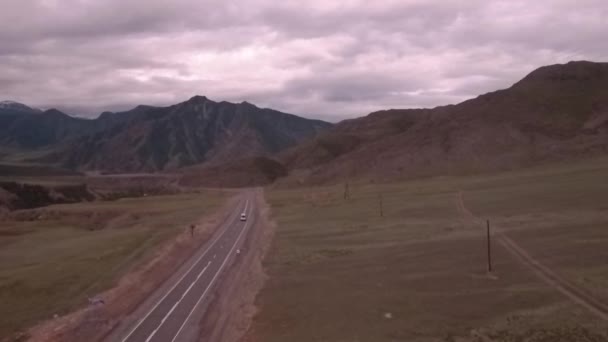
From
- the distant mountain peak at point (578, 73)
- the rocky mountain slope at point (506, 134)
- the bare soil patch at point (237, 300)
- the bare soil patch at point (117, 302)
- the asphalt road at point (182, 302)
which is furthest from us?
the distant mountain peak at point (578, 73)

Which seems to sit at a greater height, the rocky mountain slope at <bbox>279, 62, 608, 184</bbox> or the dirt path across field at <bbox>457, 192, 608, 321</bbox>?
the rocky mountain slope at <bbox>279, 62, 608, 184</bbox>

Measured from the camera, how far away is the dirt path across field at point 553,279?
1185 inches

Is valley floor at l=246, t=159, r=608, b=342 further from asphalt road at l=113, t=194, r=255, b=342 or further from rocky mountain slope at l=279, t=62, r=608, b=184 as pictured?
rocky mountain slope at l=279, t=62, r=608, b=184

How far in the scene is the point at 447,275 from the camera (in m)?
40.3

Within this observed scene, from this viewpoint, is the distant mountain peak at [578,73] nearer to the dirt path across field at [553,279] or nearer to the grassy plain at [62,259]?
the grassy plain at [62,259]

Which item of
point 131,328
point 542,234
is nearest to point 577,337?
point 131,328

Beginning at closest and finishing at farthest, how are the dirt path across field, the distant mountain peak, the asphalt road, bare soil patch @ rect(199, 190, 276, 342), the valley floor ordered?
the valley floor
the dirt path across field
the asphalt road
bare soil patch @ rect(199, 190, 276, 342)
the distant mountain peak

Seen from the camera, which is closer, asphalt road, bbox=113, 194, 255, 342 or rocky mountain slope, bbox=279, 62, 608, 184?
asphalt road, bbox=113, 194, 255, 342

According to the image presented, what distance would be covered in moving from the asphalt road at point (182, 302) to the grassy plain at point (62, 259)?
4.37 metres

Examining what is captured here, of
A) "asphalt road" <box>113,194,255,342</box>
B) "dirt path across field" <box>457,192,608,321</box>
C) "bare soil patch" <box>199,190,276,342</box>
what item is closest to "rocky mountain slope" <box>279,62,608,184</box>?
"dirt path across field" <box>457,192,608,321</box>

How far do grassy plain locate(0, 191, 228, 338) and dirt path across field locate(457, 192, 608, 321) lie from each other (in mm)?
27347

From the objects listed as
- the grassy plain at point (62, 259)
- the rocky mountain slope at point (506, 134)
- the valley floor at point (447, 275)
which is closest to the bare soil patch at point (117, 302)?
the grassy plain at point (62, 259)

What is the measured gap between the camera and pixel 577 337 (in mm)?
26188

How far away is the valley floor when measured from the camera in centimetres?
2920
